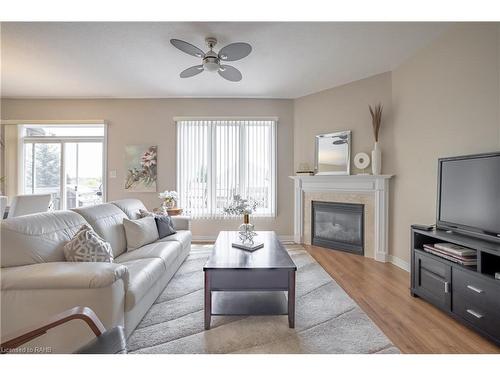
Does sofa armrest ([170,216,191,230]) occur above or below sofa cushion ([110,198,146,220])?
below

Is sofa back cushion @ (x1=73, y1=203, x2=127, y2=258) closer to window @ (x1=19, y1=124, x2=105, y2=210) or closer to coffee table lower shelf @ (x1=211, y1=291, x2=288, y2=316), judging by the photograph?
coffee table lower shelf @ (x1=211, y1=291, x2=288, y2=316)

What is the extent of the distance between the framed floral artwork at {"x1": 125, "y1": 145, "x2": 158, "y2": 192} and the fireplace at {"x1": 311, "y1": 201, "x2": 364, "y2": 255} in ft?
9.99

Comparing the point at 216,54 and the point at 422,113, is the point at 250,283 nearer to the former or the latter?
the point at 216,54

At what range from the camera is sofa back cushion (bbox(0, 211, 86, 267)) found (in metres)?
1.50

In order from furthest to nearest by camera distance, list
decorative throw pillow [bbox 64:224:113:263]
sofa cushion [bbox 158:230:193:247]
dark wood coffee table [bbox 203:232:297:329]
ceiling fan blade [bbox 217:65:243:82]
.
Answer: sofa cushion [bbox 158:230:193:247]
ceiling fan blade [bbox 217:65:243:82]
dark wood coffee table [bbox 203:232:297:329]
decorative throw pillow [bbox 64:224:113:263]

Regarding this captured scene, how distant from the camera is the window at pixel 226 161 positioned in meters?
4.36

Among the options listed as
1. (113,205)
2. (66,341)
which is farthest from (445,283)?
(113,205)

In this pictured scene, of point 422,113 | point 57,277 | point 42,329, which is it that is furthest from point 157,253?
point 422,113

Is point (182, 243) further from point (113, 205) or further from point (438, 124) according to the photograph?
point (438, 124)

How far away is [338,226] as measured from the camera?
3816mm

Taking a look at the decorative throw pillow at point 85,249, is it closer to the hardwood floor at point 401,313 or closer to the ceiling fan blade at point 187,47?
Answer: the ceiling fan blade at point 187,47

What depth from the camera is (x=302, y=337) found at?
5.35 ft

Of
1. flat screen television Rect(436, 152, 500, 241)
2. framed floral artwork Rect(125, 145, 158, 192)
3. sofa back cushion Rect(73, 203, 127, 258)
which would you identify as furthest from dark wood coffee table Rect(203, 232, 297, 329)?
framed floral artwork Rect(125, 145, 158, 192)

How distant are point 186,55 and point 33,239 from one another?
248cm
